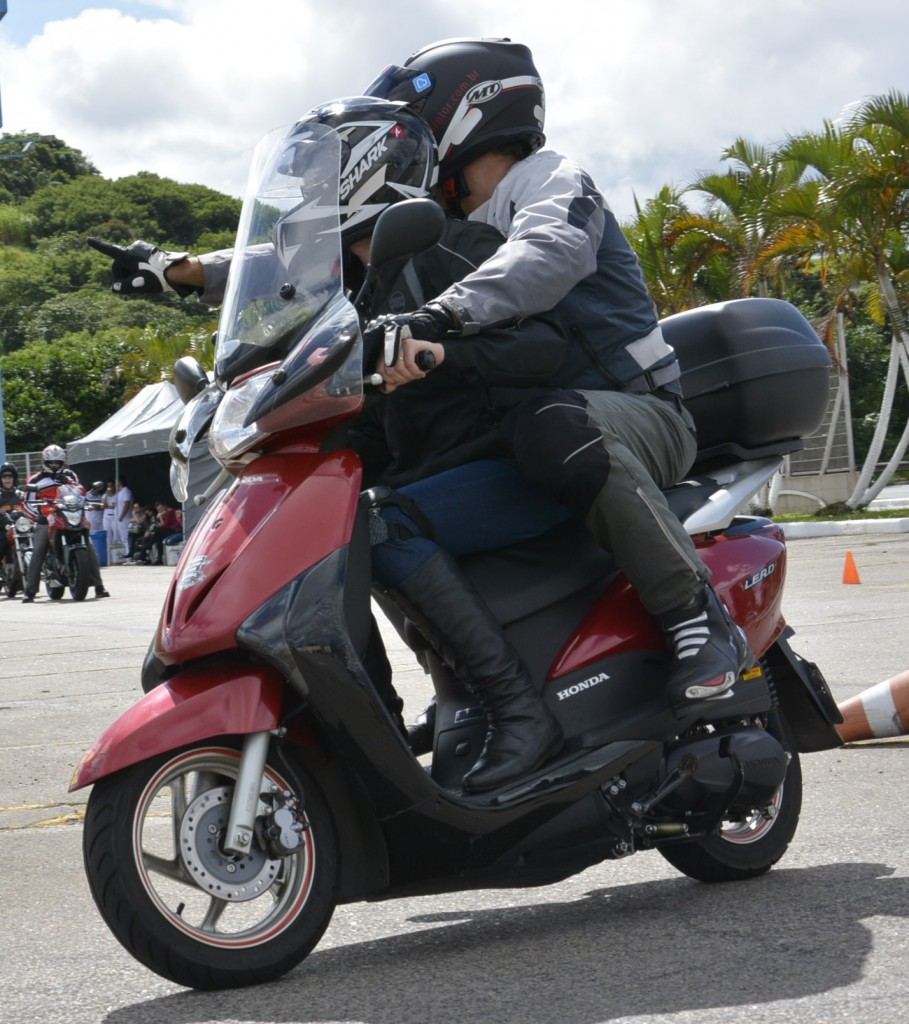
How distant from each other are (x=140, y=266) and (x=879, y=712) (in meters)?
2.91

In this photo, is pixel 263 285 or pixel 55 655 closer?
pixel 263 285

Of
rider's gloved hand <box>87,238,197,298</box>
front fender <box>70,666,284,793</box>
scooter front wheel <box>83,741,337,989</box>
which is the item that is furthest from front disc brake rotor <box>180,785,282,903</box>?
rider's gloved hand <box>87,238,197,298</box>

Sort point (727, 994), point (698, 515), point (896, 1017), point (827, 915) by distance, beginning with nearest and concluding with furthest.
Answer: point (896, 1017)
point (727, 994)
point (827, 915)
point (698, 515)

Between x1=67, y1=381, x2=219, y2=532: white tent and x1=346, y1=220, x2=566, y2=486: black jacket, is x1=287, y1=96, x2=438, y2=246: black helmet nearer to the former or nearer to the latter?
x1=346, y1=220, x2=566, y2=486: black jacket

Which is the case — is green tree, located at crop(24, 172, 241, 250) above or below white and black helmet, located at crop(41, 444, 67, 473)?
above

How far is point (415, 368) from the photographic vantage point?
3320 mm

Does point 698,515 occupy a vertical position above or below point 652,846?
above

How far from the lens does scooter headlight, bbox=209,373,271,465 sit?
130 inches

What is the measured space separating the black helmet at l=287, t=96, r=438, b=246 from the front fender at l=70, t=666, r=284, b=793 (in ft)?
3.46

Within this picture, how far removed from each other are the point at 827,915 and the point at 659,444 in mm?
1145

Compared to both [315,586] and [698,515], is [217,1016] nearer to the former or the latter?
[315,586]

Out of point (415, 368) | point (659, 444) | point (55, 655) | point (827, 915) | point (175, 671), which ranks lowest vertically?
point (55, 655)

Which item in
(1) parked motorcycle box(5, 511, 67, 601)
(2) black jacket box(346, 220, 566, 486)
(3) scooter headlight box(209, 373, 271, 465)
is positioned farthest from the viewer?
(1) parked motorcycle box(5, 511, 67, 601)

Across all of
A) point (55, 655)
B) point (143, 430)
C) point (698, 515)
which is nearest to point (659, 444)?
point (698, 515)
